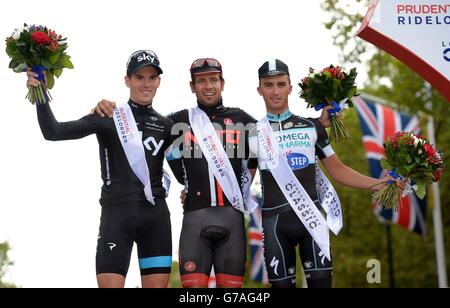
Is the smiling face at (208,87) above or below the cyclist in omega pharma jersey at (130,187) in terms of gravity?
above

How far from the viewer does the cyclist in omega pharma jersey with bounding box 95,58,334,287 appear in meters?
7.43

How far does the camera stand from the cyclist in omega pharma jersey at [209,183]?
743cm

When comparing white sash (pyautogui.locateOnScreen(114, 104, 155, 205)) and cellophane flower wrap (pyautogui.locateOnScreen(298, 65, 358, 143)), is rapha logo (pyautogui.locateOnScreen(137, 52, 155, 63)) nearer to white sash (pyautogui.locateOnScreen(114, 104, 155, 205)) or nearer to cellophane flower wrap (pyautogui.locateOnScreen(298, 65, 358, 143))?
white sash (pyautogui.locateOnScreen(114, 104, 155, 205))

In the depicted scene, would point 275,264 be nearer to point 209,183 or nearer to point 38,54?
point 209,183

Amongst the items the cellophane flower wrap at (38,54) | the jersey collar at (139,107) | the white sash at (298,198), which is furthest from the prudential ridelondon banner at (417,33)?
the cellophane flower wrap at (38,54)

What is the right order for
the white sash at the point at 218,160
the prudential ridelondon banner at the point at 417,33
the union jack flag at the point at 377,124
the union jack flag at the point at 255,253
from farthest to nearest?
the union jack flag at the point at 255,253
the union jack flag at the point at 377,124
the prudential ridelondon banner at the point at 417,33
the white sash at the point at 218,160

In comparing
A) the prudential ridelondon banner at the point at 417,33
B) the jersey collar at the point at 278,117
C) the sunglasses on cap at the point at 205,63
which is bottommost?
the jersey collar at the point at 278,117

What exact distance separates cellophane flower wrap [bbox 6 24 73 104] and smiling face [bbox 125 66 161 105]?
2.16ft

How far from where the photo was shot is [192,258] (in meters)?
7.39

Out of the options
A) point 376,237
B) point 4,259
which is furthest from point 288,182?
point 4,259

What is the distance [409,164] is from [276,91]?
149 cm

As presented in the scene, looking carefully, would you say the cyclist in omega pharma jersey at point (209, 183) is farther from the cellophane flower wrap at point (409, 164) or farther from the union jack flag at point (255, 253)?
the union jack flag at point (255, 253)

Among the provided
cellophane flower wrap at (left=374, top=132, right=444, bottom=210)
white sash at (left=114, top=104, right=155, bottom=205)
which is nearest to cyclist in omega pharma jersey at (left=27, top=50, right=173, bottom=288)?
white sash at (left=114, top=104, right=155, bottom=205)
